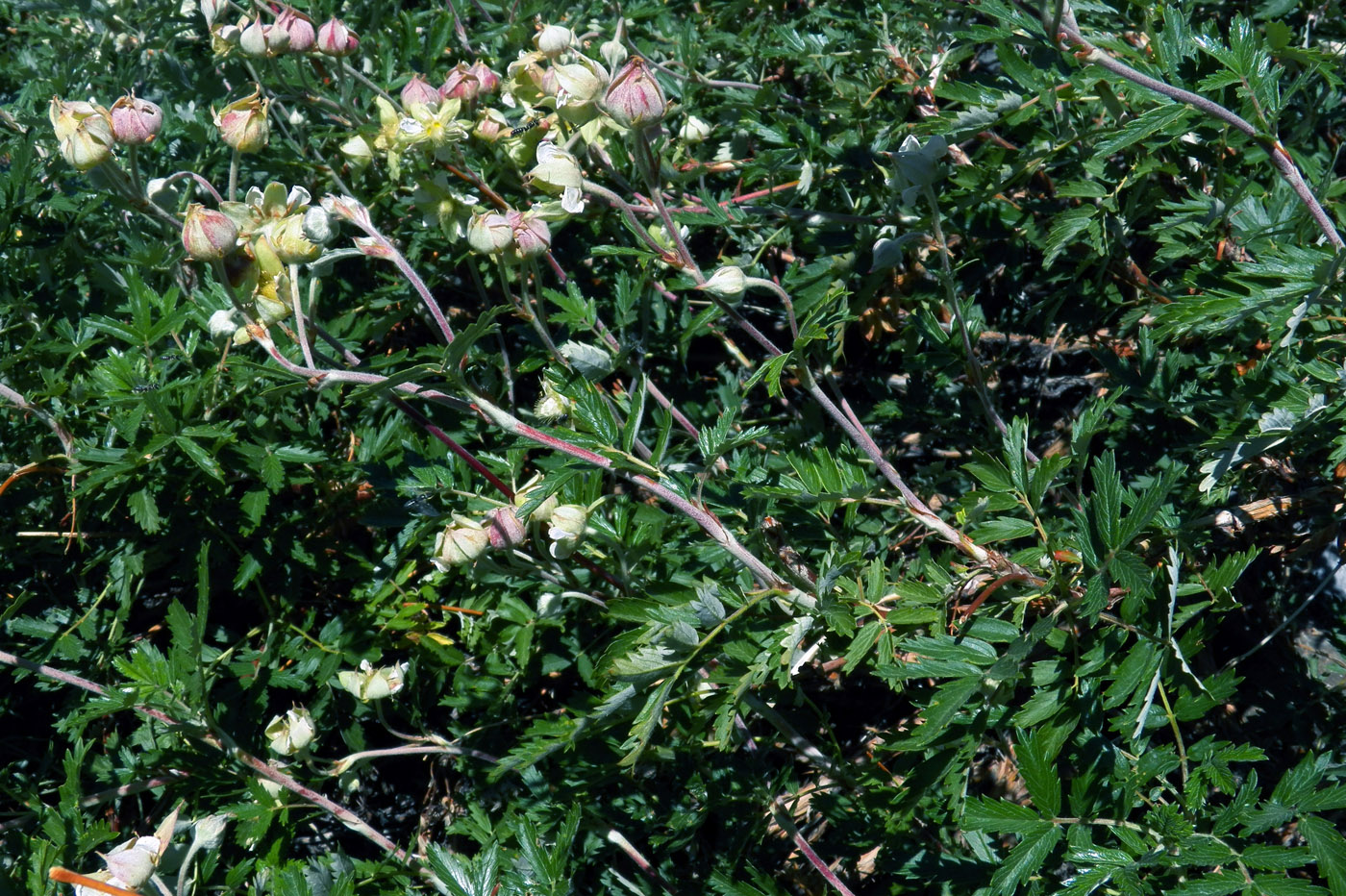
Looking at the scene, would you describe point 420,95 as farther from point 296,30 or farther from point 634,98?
point 634,98

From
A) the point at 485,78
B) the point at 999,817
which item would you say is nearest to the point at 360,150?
the point at 485,78

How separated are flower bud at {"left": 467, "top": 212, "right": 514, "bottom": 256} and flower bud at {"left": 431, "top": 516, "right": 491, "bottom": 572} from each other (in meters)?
0.45

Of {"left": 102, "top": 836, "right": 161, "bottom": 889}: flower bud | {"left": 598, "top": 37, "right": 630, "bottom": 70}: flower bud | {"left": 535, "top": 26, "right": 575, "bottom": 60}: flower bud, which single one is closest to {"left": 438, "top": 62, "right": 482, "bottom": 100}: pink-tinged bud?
{"left": 535, "top": 26, "right": 575, "bottom": 60}: flower bud

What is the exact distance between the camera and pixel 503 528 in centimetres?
161

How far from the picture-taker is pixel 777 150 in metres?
2.20

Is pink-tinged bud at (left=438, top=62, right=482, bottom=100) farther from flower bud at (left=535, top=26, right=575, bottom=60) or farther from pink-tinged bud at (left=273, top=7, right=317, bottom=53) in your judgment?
pink-tinged bud at (left=273, top=7, right=317, bottom=53)

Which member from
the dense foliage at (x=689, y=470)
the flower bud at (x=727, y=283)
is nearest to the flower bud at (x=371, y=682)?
the dense foliage at (x=689, y=470)

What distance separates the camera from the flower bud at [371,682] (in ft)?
6.42

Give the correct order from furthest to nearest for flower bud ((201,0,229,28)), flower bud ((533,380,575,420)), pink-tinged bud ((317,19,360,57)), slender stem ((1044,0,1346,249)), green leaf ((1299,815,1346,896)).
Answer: flower bud ((201,0,229,28))
pink-tinged bud ((317,19,360,57))
flower bud ((533,380,575,420))
slender stem ((1044,0,1346,249))
green leaf ((1299,815,1346,896))

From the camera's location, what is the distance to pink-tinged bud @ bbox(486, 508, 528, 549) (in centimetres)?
161

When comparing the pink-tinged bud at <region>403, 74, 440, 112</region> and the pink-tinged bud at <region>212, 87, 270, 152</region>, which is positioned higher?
the pink-tinged bud at <region>403, 74, 440, 112</region>

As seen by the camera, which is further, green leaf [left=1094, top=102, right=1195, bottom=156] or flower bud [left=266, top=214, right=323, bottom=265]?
flower bud [left=266, top=214, right=323, bottom=265]

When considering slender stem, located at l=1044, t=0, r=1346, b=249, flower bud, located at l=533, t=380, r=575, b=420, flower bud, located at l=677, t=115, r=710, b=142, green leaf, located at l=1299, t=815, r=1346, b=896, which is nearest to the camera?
green leaf, located at l=1299, t=815, r=1346, b=896

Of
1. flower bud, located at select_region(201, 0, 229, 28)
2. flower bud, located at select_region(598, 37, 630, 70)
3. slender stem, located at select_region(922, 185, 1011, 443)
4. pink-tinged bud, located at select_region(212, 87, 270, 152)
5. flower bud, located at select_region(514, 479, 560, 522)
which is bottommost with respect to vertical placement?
flower bud, located at select_region(514, 479, 560, 522)
